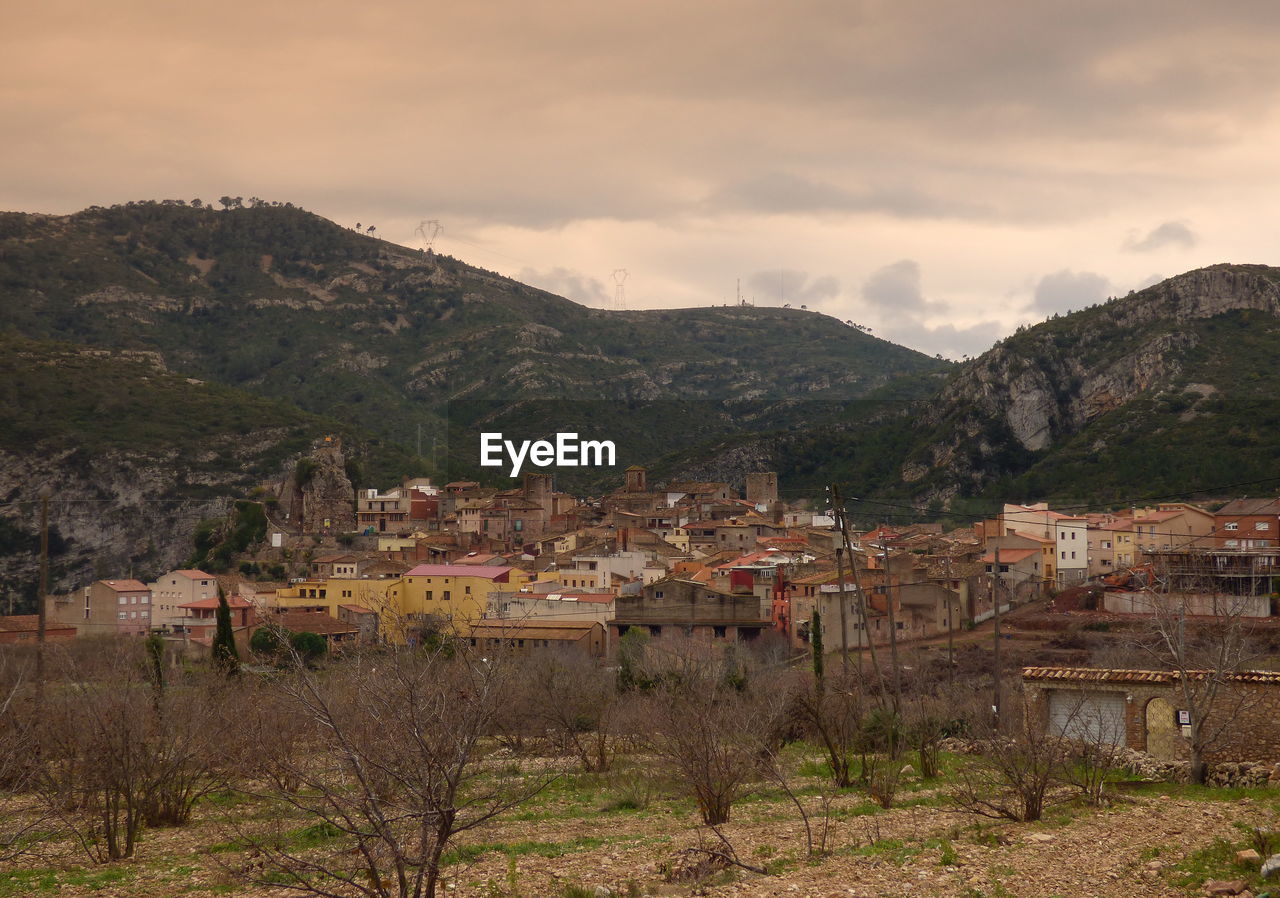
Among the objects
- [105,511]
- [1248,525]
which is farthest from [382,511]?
[1248,525]

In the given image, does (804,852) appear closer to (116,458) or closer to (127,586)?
(127,586)

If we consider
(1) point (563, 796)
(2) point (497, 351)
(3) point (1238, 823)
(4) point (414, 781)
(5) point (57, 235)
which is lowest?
(1) point (563, 796)

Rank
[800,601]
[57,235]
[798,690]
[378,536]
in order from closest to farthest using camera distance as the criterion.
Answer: [798,690] → [800,601] → [378,536] → [57,235]

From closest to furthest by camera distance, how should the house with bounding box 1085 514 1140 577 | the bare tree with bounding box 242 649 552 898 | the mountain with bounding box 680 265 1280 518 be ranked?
1. the bare tree with bounding box 242 649 552 898
2. the house with bounding box 1085 514 1140 577
3. the mountain with bounding box 680 265 1280 518

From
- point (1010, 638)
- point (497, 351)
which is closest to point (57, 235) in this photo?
point (497, 351)

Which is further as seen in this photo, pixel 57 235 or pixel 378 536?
pixel 57 235

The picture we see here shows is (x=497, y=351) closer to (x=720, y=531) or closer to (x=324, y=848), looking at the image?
(x=720, y=531)

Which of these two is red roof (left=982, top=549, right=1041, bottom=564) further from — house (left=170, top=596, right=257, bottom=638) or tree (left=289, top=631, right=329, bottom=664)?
house (left=170, top=596, right=257, bottom=638)

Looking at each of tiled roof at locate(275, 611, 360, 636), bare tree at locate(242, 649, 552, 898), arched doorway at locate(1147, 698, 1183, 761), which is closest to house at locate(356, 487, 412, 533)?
tiled roof at locate(275, 611, 360, 636)
